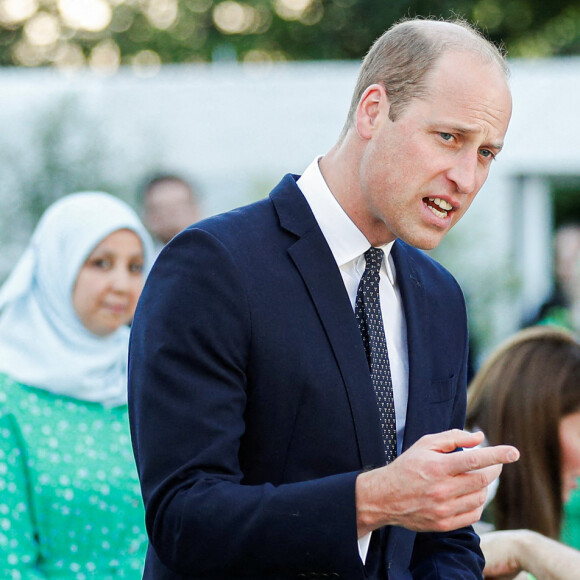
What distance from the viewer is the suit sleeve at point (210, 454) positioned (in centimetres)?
160

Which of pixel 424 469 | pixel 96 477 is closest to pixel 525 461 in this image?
pixel 96 477

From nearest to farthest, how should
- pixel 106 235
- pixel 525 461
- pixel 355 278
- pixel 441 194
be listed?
pixel 441 194 < pixel 355 278 < pixel 525 461 < pixel 106 235

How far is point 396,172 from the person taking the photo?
181 cm

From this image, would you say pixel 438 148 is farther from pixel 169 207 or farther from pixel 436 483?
pixel 169 207

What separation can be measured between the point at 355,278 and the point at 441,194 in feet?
0.79

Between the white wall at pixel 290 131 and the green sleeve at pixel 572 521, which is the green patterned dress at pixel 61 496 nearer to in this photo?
the green sleeve at pixel 572 521

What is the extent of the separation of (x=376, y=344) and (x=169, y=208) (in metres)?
3.72

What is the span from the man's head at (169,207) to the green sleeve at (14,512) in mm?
2425

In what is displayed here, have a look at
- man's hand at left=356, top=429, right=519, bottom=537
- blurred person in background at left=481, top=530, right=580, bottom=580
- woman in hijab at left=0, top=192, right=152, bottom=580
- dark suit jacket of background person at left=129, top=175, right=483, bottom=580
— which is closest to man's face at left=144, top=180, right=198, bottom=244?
woman in hijab at left=0, top=192, right=152, bottom=580

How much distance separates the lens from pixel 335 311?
1.79m

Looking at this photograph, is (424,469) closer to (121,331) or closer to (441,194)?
(441,194)

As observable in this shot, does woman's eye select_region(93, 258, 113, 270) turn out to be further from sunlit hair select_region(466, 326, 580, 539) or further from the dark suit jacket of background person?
the dark suit jacket of background person

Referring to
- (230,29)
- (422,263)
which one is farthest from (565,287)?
(230,29)

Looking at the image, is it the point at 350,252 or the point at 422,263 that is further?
the point at 422,263
